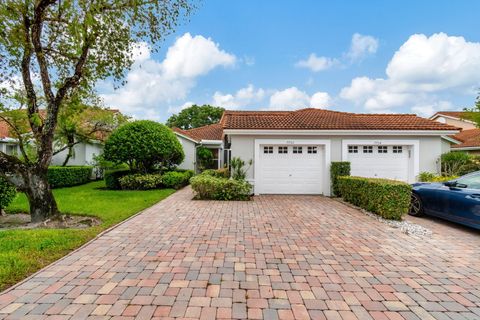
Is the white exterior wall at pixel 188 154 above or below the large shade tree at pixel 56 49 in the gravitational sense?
below

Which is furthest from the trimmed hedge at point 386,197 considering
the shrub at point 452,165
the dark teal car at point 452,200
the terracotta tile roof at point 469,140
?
the terracotta tile roof at point 469,140

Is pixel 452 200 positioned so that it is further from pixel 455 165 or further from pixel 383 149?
pixel 455 165

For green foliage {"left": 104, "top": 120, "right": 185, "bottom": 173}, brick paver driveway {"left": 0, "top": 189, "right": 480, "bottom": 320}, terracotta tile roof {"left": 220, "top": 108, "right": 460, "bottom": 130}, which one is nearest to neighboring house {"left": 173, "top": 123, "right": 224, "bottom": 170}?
green foliage {"left": 104, "top": 120, "right": 185, "bottom": 173}

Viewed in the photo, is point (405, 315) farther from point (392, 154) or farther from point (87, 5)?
point (392, 154)

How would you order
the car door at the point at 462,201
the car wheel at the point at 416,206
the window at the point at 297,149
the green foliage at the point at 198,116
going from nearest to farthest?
1. the car door at the point at 462,201
2. the car wheel at the point at 416,206
3. the window at the point at 297,149
4. the green foliage at the point at 198,116

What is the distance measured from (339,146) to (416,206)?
433cm

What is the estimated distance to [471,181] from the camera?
613cm

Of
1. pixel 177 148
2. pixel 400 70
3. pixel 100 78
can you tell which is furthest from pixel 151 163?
pixel 400 70

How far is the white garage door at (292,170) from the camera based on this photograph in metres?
11.4

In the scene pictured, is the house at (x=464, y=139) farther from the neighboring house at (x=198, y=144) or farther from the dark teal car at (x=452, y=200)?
the neighboring house at (x=198, y=144)

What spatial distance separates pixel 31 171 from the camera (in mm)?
6480

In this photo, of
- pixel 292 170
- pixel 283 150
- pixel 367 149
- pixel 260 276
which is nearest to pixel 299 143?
pixel 283 150

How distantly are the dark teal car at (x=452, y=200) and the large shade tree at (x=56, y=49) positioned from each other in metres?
8.12

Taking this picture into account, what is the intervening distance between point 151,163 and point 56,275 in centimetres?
1145
